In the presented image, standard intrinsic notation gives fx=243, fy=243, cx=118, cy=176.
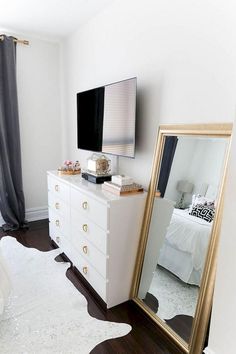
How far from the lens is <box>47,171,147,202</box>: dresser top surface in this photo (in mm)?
1749

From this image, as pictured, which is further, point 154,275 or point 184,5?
point 154,275

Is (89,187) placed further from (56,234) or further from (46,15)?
(46,15)

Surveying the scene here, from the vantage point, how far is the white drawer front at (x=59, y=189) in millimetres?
2288

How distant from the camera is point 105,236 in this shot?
1721 millimetres

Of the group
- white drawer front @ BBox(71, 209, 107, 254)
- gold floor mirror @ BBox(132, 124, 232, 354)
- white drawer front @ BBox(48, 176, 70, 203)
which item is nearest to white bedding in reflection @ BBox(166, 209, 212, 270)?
gold floor mirror @ BBox(132, 124, 232, 354)

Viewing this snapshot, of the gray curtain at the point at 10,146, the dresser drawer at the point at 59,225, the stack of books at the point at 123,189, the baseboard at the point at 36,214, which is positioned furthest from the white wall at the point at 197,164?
the baseboard at the point at 36,214

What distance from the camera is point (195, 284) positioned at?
1501 millimetres

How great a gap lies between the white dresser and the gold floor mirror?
9 cm

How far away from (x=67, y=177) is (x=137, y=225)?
0.95 m

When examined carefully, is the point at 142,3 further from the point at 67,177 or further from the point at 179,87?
the point at 67,177

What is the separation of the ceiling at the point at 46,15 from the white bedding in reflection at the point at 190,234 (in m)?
2.00

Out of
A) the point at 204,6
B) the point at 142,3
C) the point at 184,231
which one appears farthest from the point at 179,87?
the point at 184,231

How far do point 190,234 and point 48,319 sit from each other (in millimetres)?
1167

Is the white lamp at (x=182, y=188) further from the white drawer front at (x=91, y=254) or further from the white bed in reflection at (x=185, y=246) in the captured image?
the white drawer front at (x=91, y=254)
